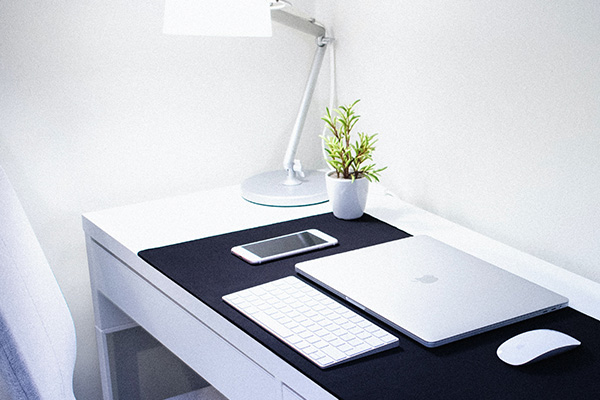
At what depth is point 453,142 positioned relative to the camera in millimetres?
1482

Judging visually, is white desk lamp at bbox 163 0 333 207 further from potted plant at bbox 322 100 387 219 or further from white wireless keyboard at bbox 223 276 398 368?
white wireless keyboard at bbox 223 276 398 368

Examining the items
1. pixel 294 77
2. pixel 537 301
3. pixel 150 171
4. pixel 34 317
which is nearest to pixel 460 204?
pixel 537 301

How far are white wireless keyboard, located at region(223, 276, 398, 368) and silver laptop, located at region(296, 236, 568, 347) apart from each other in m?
0.03

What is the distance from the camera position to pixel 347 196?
4.75ft

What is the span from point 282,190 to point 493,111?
1.59 ft

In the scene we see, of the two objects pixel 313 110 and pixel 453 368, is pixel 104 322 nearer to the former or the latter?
pixel 313 110

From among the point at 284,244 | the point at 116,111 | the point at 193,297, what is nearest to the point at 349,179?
the point at 284,244

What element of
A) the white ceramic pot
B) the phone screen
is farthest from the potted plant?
the phone screen

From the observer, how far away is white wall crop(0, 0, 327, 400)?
157 centimetres

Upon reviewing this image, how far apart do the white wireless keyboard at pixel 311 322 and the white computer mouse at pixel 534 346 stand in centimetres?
14

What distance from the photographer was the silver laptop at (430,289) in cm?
102

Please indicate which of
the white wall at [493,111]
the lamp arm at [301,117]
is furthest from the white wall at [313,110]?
the lamp arm at [301,117]

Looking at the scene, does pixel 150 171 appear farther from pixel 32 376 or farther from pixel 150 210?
pixel 32 376

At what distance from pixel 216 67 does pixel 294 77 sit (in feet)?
0.68
